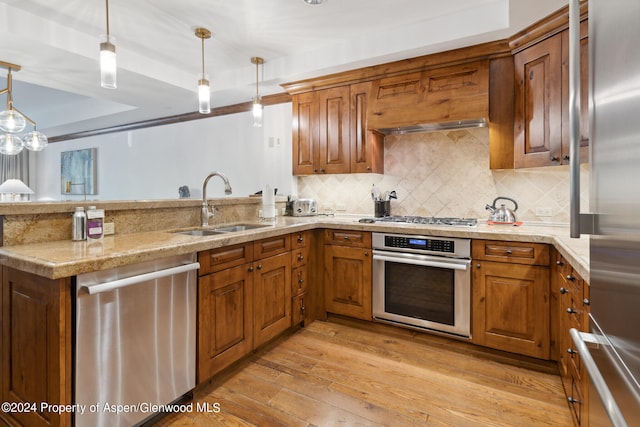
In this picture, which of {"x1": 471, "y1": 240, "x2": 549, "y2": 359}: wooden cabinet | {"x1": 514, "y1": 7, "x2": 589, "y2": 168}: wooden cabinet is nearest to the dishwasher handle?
{"x1": 471, "y1": 240, "x2": 549, "y2": 359}: wooden cabinet

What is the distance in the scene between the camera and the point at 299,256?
2.84 metres

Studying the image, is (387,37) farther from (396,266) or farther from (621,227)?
(621,227)

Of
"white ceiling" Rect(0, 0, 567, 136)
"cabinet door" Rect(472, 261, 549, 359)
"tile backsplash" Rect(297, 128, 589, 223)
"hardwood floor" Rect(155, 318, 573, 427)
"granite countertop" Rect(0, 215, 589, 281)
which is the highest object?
"white ceiling" Rect(0, 0, 567, 136)

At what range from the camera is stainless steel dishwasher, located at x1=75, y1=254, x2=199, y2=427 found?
1.39 m

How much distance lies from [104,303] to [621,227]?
5.78ft

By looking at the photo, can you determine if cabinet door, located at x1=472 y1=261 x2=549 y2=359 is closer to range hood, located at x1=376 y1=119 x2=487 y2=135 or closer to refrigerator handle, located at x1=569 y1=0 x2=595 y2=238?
range hood, located at x1=376 y1=119 x2=487 y2=135

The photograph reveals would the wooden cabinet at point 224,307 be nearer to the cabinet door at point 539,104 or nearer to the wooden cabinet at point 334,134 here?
the wooden cabinet at point 334,134

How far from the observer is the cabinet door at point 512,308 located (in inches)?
87.1

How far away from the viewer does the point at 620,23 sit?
642 mm

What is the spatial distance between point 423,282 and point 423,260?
7.4 inches

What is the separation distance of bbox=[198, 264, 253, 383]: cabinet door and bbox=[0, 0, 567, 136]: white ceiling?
1997 millimetres

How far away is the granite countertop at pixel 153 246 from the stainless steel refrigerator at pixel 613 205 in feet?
2.24

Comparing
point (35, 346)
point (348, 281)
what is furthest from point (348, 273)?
point (35, 346)

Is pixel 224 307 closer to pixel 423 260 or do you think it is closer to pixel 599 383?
pixel 423 260
